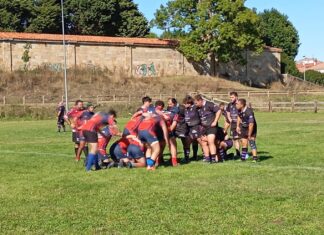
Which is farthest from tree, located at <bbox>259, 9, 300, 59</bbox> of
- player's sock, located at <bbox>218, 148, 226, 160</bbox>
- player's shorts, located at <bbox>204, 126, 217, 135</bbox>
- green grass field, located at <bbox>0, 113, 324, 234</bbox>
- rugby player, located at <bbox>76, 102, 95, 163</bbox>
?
player's shorts, located at <bbox>204, 126, 217, 135</bbox>

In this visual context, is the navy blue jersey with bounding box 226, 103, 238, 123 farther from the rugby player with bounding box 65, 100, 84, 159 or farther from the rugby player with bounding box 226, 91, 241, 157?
the rugby player with bounding box 65, 100, 84, 159

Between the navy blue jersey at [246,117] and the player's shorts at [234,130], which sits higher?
the navy blue jersey at [246,117]

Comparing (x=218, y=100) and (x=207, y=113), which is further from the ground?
(x=207, y=113)

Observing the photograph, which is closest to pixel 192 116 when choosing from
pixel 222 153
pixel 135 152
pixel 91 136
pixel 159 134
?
pixel 222 153

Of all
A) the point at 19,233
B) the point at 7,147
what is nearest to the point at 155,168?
the point at 19,233

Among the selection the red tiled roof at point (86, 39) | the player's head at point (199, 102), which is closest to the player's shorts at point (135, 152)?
the player's head at point (199, 102)

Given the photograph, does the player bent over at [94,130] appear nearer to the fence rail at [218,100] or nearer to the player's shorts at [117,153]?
the player's shorts at [117,153]

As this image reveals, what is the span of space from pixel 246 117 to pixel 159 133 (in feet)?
8.10

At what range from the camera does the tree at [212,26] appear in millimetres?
72000

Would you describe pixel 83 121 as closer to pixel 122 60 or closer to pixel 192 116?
pixel 192 116

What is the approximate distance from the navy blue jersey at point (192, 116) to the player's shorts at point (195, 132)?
0.38 ft

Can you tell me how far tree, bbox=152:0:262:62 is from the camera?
7200 centimetres

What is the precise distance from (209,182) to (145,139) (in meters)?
3.18

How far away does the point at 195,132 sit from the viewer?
15.8 meters
